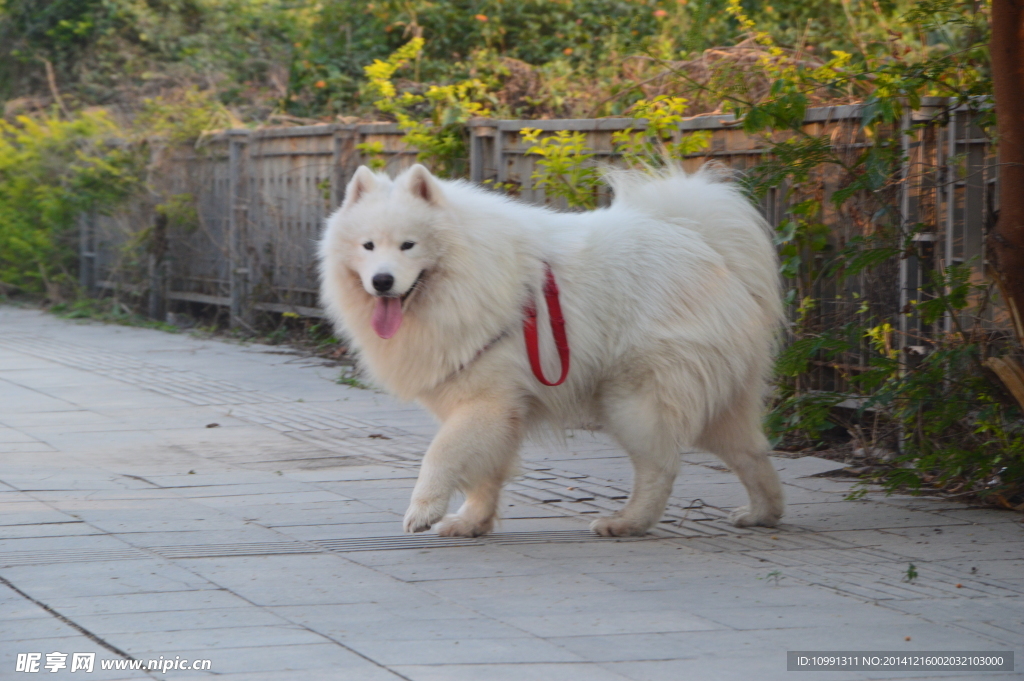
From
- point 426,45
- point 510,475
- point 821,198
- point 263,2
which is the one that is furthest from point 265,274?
point 263,2

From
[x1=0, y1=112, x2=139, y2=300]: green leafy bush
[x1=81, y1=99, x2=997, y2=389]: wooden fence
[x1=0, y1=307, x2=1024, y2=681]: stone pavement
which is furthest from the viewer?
[x1=0, y1=112, x2=139, y2=300]: green leafy bush

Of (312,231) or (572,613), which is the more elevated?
(312,231)

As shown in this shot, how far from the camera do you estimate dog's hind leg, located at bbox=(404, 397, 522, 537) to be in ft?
15.6

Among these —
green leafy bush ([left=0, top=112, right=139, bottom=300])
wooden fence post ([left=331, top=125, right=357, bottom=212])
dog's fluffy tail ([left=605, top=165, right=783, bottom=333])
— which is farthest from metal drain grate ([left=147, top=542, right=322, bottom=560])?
green leafy bush ([left=0, top=112, right=139, bottom=300])

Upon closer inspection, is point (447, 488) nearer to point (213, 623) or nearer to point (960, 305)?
point (213, 623)

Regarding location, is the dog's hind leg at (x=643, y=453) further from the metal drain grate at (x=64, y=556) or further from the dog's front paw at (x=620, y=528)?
the metal drain grate at (x=64, y=556)

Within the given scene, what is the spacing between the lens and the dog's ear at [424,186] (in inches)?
200

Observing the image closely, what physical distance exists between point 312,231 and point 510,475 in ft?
23.3

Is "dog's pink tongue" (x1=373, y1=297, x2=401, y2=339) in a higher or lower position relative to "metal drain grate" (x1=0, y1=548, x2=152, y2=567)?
higher

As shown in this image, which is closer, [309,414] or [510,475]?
[510,475]

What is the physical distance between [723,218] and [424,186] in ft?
4.53

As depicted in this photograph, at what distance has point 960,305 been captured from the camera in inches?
215

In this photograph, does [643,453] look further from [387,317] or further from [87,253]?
[87,253]

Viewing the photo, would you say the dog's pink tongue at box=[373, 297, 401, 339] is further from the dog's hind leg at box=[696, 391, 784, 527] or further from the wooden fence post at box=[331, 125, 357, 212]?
the wooden fence post at box=[331, 125, 357, 212]
